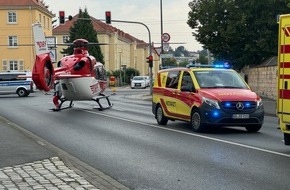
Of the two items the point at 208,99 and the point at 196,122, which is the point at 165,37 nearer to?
the point at 196,122

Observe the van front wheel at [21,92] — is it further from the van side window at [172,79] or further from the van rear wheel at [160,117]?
the van side window at [172,79]

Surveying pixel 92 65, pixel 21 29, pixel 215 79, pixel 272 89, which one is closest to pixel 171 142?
pixel 215 79

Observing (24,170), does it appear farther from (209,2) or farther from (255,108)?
(209,2)

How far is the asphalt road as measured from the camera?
345 inches

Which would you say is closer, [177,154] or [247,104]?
[177,154]

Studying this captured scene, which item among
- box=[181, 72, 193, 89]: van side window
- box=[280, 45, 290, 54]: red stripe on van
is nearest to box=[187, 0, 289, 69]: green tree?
box=[181, 72, 193, 89]: van side window

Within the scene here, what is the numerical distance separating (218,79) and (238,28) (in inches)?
849

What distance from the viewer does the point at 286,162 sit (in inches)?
408

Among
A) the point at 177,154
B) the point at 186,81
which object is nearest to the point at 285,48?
the point at 177,154

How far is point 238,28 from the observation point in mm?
37438

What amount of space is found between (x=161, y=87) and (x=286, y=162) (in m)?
8.73

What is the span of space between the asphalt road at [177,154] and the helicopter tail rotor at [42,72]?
4.76m

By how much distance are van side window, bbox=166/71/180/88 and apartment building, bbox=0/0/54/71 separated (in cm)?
6608

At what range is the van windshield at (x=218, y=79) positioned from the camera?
53.6 ft
